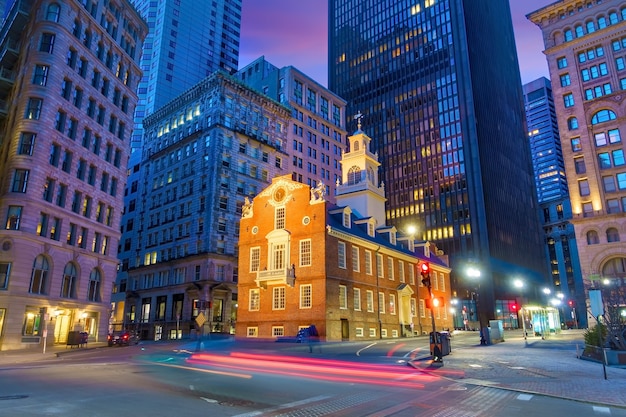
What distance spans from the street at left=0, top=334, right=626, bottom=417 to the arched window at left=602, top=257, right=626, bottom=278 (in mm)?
57145

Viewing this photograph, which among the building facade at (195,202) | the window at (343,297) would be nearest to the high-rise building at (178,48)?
the building facade at (195,202)

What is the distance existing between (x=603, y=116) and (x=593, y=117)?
1.36 m

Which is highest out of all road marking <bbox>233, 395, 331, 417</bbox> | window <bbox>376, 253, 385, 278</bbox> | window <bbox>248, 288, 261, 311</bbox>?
window <bbox>376, 253, 385, 278</bbox>

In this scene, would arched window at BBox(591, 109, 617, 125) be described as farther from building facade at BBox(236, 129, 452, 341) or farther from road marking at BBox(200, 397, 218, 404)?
road marking at BBox(200, 397, 218, 404)

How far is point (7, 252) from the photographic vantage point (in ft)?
128

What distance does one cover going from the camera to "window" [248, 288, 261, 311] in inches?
1829

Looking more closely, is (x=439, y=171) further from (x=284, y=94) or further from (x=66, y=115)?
(x=66, y=115)

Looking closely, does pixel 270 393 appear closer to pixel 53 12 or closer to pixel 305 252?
pixel 305 252

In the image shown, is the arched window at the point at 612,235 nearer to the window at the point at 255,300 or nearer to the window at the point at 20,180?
the window at the point at 255,300

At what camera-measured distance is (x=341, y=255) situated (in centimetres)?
4525

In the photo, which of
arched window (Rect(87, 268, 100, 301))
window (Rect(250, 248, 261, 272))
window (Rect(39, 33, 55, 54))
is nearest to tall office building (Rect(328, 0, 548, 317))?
window (Rect(250, 248, 261, 272))

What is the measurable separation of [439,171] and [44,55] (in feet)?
Result: 322

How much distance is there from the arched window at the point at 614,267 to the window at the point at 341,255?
43433mm

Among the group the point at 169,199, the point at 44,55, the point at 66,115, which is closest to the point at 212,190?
the point at 169,199
